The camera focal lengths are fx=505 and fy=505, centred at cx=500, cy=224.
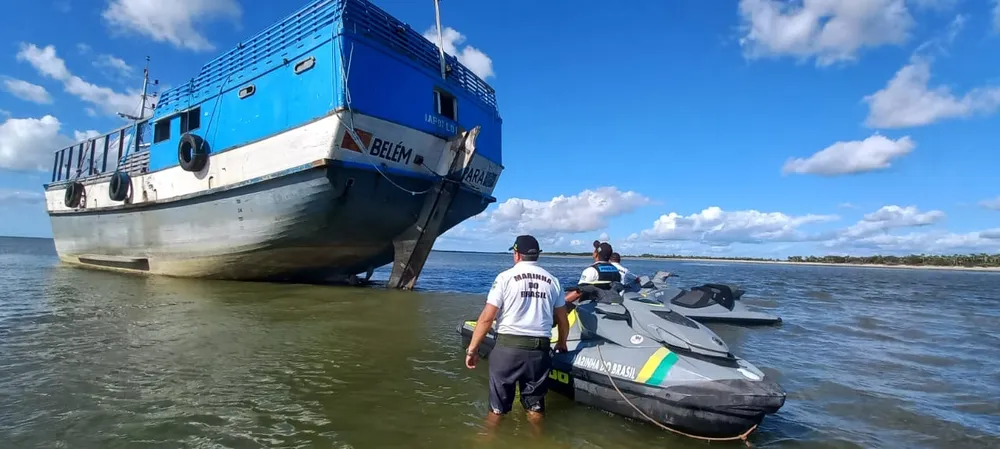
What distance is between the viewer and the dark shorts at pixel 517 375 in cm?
356

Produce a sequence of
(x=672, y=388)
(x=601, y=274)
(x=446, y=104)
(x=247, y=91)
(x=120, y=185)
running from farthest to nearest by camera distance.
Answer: (x=120, y=185) < (x=446, y=104) < (x=247, y=91) < (x=601, y=274) < (x=672, y=388)

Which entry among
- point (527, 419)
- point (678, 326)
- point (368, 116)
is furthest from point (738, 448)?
point (368, 116)

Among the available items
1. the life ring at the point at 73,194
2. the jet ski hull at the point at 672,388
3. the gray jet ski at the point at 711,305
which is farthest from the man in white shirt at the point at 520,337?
the life ring at the point at 73,194

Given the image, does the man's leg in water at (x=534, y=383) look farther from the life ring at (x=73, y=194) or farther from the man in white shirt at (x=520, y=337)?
the life ring at (x=73, y=194)

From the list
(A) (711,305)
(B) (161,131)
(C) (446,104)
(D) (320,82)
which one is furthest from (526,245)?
(B) (161,131)

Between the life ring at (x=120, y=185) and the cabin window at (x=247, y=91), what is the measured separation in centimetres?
599

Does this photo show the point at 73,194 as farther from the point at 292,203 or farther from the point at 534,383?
the point at 534,383

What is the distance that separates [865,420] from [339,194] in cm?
897

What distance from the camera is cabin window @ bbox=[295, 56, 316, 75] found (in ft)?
32.6

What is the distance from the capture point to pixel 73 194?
17.1 m

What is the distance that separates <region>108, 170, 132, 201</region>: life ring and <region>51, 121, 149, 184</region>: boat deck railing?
21 centimetres

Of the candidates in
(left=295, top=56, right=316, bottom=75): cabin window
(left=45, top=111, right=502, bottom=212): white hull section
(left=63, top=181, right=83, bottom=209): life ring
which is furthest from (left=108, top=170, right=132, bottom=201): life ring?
(left=295, top=56, right=316, bottom=75): cabin window

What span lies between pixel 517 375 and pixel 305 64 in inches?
343

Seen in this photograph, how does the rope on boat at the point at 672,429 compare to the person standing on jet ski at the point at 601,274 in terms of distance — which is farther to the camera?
the person standing on jet ski at the point at 601,274
